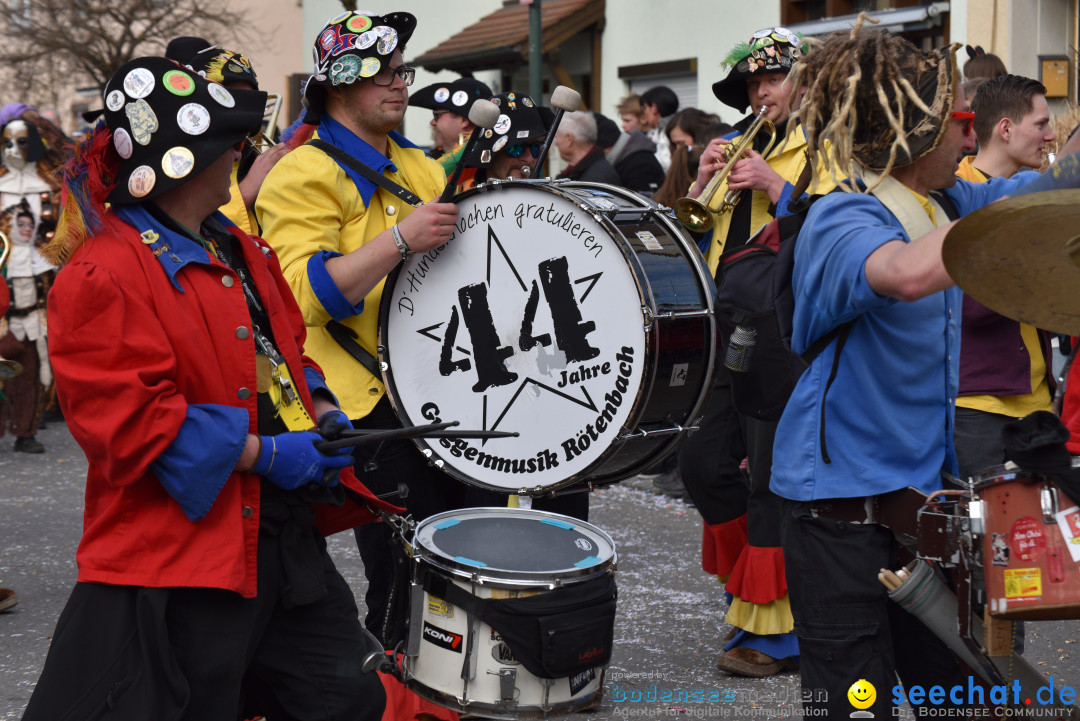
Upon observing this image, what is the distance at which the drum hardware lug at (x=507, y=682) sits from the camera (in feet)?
10.1

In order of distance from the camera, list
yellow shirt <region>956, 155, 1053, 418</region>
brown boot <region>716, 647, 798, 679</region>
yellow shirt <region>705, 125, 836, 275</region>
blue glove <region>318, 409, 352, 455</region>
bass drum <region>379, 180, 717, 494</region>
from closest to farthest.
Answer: blue glove <region>318, 409, 352, 455</region> < bass drum <region>379, 180, 717, 494</region> < yellow shirt <region>956, 155, 1053, 418</region> < brown boot <region>716, 647, 798, 679</region> < yellow shirt <region>705, 125, 836, 275</region>

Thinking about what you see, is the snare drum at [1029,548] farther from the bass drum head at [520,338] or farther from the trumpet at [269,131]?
the trumpet at [269,131]

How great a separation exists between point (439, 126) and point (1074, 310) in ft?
15.9

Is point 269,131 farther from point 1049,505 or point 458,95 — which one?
point 1049,505

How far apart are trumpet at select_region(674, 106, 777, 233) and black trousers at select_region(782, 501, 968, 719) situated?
6.67 feet

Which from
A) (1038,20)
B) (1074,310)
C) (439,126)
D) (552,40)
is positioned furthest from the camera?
(552,40)

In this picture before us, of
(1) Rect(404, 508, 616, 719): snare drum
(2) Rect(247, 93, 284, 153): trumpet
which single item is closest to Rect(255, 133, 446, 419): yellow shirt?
(1) Rect(404, 508, 616, 719): snare drum

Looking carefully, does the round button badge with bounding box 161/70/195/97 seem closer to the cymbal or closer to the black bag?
the black bag

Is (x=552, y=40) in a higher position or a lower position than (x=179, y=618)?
higher

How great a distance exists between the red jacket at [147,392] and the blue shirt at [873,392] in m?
1.14

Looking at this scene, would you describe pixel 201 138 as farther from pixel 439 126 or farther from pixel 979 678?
pixel 439 126

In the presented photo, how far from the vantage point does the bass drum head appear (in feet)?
11.3

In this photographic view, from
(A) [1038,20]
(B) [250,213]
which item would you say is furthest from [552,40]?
(B) [250,213]

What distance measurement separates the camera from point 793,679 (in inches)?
176
